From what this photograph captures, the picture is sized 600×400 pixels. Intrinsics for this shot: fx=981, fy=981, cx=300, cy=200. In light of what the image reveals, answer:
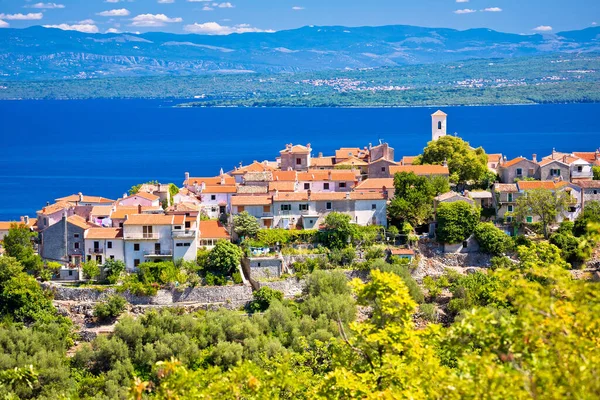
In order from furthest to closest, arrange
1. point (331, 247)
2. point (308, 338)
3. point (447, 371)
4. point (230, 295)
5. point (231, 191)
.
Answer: point (231, 191), point (331, 247), point (230, 295), point (308, 338), point (447, 371)

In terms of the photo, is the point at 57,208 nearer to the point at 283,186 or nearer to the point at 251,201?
the point at 251,201

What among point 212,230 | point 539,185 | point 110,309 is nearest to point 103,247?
point 110,309

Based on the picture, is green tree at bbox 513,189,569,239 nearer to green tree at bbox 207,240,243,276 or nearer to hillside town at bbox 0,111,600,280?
hillside town at bbox 0,111,600,280

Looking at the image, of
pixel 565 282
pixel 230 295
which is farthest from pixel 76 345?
pixel 565 282

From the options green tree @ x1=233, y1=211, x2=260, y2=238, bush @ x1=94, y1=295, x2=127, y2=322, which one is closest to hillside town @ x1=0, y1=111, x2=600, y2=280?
green tree @ x1=233, y1=211, x2=260, y2=238

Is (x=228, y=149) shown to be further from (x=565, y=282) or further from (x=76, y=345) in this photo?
(x=565, y=282)

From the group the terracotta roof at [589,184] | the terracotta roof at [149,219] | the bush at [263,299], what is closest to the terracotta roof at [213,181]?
the terracotta roof at [149,219]

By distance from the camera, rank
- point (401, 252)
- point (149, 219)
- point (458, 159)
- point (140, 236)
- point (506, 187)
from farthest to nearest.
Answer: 1. point (458, 159)
2. point (506, 187)
3. point (401, 252)
4. point (149, 219)
5. point (140, 236)

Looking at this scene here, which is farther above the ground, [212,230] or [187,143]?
[187,143]
